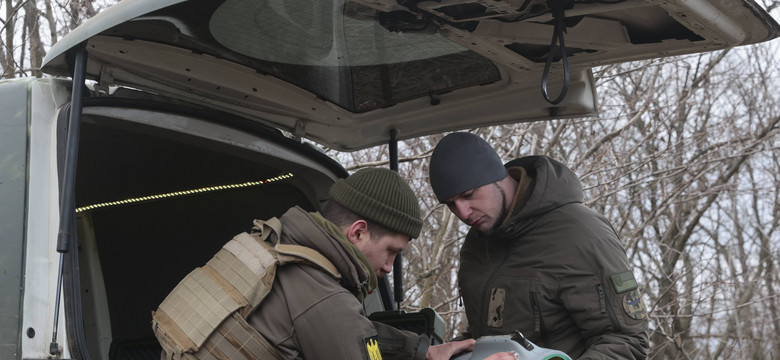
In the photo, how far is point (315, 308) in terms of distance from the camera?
2.67m

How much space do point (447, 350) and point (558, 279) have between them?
1.73 ft

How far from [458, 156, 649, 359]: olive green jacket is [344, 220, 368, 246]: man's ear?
75 cm

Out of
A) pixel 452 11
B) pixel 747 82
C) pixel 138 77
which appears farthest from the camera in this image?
pixel 747 82

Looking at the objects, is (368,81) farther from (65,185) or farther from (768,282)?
(768,282)

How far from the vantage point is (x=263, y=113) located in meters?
3.92

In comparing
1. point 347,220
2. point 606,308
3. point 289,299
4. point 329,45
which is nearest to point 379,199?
point 347,220

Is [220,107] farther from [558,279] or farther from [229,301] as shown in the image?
[558,279]

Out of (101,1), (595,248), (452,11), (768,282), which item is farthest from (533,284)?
(768,282)

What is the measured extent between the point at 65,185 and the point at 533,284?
1.74 m

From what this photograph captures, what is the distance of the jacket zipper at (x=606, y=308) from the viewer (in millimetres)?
3373

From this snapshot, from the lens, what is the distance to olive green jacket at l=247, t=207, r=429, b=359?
2.65 metres

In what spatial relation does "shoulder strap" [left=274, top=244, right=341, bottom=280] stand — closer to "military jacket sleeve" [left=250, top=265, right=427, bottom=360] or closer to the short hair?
"military jacket sleeve" [left=250, top=265, right=427, bottom=360]

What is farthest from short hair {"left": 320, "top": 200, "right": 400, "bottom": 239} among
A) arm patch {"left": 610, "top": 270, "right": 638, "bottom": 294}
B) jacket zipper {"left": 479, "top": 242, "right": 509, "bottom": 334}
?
arm patch {"left": 610, "top": 270, "right": 638, "bottom": 294}

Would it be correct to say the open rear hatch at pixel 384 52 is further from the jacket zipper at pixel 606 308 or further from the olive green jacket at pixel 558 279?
the jacket zipper at pixel 606 308
